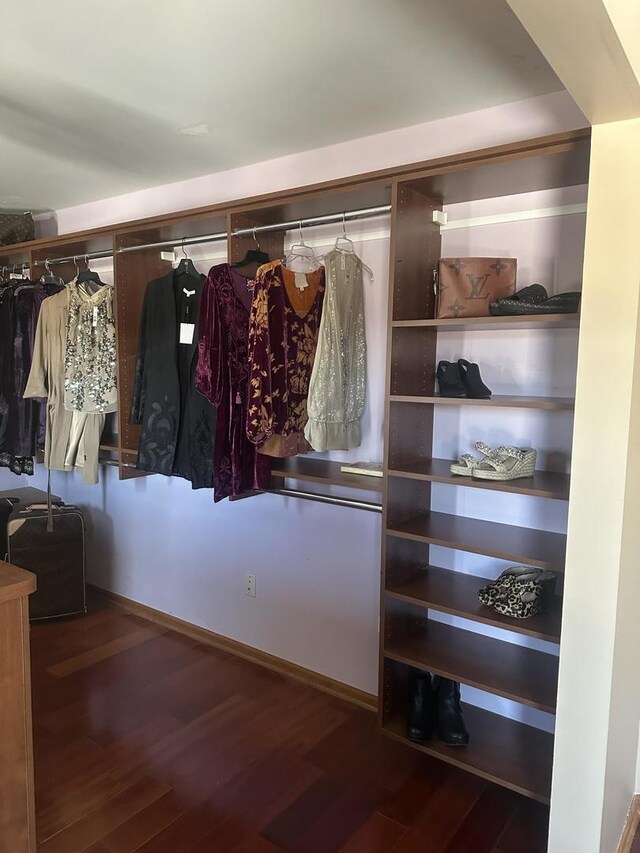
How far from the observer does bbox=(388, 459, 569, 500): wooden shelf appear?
1.76 m

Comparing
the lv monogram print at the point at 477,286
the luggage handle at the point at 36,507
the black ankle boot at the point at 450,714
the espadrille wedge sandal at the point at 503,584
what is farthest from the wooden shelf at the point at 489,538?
the luggage handle at the point at 36,507

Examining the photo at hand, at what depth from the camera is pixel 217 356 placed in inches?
92.4

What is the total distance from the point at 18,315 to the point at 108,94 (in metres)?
1.59

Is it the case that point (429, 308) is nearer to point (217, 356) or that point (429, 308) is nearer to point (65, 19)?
point (217, 356)

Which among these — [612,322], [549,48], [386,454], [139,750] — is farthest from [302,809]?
[549,48]

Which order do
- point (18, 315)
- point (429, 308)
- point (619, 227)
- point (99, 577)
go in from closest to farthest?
1. point (619, 227)
2. point (429, 308)
3. point (18, 315)
4. point (99, 577)

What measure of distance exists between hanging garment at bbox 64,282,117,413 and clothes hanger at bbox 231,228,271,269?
2.88ft

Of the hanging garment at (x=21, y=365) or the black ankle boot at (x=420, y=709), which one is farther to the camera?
the hanging garment at (x=21, y=365)

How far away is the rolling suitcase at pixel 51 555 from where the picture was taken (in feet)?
10.8

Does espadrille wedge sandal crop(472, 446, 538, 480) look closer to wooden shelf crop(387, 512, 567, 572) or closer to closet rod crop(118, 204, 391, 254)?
wooden shelf crop(387, 512, 567, 572)

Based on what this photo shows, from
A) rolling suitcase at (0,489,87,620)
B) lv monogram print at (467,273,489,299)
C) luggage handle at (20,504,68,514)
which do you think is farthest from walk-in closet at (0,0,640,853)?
luggage handle at (20,504,68,514)

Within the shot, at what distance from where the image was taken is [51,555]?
3369 millimetres

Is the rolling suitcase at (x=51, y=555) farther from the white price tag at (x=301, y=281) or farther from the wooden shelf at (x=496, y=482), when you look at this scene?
the wooden shelf at (x=496, y=482)

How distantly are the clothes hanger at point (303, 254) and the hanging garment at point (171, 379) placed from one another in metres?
0.42
